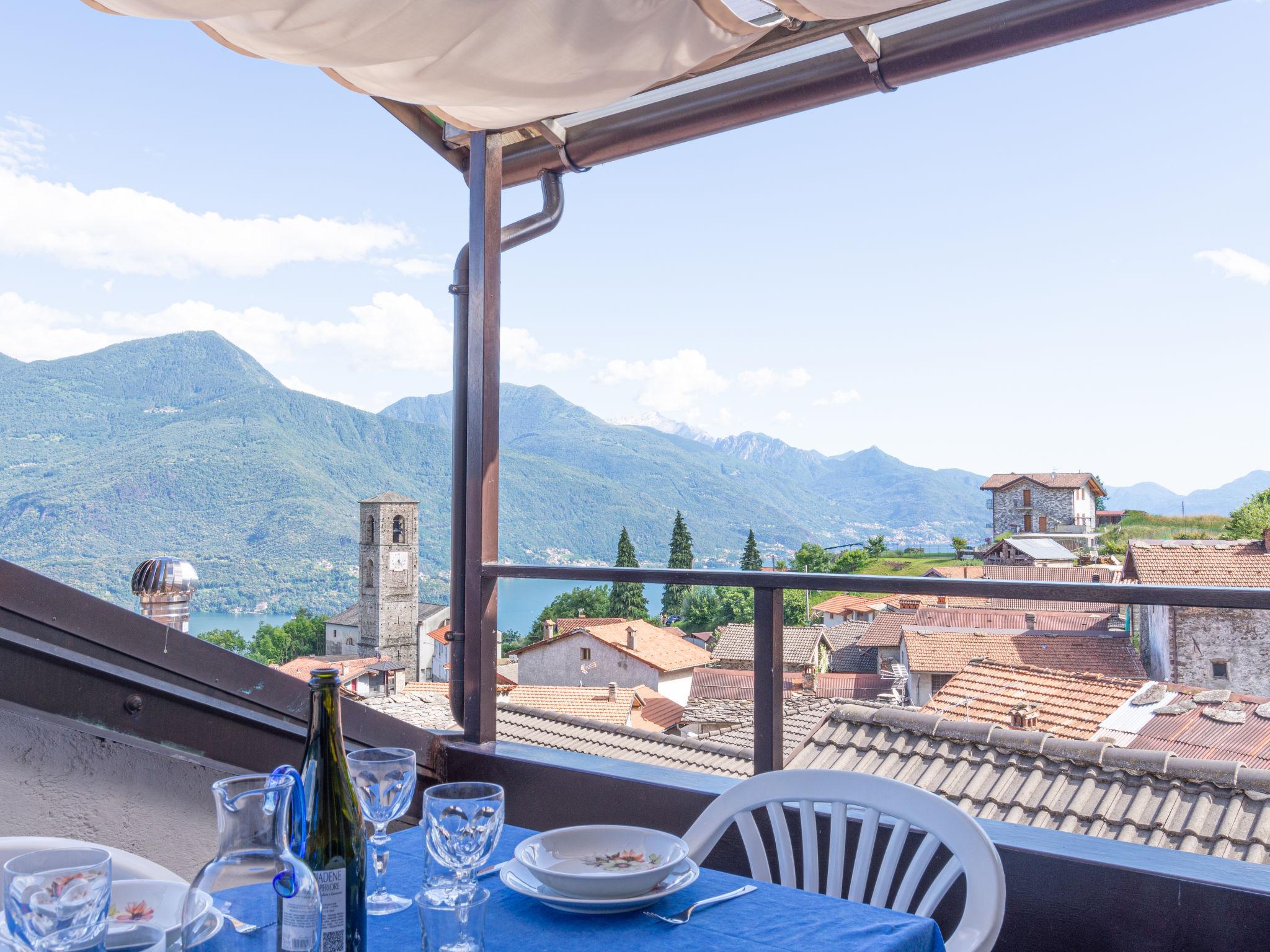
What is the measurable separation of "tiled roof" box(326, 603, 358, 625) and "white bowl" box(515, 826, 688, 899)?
80.9 feet

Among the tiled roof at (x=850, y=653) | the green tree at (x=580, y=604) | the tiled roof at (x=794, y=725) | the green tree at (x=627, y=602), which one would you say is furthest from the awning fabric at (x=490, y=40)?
the green tree at (x=580, y=604)

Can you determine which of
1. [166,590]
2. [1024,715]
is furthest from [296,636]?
[166,590]

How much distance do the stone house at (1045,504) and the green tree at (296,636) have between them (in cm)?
1762

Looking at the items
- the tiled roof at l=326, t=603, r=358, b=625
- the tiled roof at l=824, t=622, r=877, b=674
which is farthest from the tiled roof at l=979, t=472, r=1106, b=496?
the tiled roof at l=326, t=603, r=358, b=625

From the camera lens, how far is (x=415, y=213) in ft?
169

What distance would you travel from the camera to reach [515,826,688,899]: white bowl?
2.86 ft

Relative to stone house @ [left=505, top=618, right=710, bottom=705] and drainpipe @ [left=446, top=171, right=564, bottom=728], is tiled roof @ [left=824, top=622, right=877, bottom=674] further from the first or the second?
drainpipe @ [left=446, top=171, right=564, bottom=728]

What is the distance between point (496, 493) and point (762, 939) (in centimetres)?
174

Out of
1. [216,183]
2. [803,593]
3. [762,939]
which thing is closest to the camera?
[762,939]

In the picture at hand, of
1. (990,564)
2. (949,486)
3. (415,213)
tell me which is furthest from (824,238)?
(990,564)

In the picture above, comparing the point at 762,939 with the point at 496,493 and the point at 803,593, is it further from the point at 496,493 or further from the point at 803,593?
the point at 496,493

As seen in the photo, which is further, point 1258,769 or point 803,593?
point 1258,769

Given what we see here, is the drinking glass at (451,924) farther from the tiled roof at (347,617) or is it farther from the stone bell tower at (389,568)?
the tiled roof at (347,617)

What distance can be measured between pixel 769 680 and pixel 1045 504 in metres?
26.0
